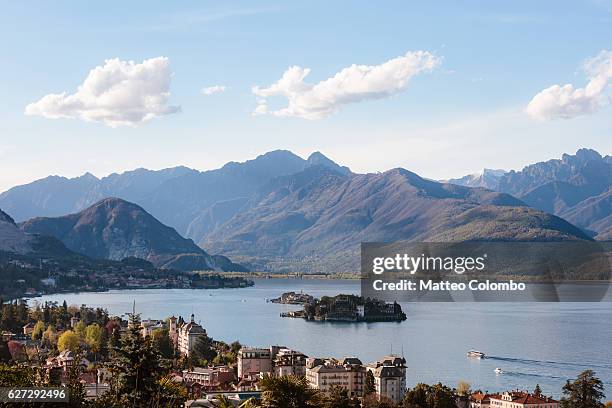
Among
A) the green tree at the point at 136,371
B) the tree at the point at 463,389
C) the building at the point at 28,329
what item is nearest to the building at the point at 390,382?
the tree at the point at 463,389

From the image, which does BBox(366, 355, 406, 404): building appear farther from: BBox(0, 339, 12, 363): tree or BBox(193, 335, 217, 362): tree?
BBox(0, 339, 12, 363): tree

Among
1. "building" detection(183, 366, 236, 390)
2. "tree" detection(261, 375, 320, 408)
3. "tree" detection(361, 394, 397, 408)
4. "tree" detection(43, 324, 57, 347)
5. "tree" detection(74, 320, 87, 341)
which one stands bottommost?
"tree" detection(361, 394, 397, 408)

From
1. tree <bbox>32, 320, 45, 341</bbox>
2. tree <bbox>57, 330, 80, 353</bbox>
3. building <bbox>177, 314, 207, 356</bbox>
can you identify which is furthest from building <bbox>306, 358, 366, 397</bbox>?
tree <bbox>32, 320, 45, 341</bbox>

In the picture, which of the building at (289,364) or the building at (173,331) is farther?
the building at (173,331)

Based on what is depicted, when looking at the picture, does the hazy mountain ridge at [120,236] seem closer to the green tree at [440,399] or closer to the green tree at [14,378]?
the green tree at [440,399]

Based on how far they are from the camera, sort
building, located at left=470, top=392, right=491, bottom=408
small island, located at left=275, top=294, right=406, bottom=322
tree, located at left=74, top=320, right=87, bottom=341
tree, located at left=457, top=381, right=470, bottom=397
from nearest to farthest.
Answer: building, located at left=470, top=392, right=491, bottom=408, tree, located at left=457, top=381, right=470, bottom=397, tree, located at left=74, top=320, right=87, bottom=341, small island, located at left=275, top=294, right=406, bottom=322

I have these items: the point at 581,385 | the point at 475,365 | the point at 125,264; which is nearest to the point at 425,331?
the point at 475,365
